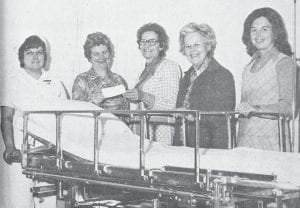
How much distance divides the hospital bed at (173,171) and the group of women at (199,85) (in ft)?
0.72

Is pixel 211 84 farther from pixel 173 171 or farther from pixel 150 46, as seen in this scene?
pixel 173 171

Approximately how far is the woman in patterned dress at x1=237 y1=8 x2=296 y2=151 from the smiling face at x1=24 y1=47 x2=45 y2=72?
1.38m

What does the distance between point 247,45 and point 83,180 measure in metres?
1.50

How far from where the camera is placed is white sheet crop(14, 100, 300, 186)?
6.05 ft

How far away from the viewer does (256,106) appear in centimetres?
250

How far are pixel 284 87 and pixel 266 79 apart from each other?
0.49ft

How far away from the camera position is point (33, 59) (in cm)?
297

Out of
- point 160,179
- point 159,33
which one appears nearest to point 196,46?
point 159,33

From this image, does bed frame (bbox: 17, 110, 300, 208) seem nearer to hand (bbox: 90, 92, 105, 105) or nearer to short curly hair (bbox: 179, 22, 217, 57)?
hand (bbox: 90, 92, 105, 105)

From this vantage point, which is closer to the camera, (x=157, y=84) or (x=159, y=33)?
(x=157, y=84)

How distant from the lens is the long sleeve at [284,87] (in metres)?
2.44

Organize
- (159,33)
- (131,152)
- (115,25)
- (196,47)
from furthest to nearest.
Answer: (115,25) < (159,33) < (196,47) < (131,152)

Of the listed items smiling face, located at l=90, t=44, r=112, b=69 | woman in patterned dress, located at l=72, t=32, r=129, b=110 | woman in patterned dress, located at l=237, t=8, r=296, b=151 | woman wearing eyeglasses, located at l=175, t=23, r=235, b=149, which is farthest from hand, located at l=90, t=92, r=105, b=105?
woman in patterned dress, located at l=237, t=8, r=296, b=151

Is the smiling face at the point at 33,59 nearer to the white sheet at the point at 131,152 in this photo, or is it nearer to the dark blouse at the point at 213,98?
the white sheet at the point at 131,152
